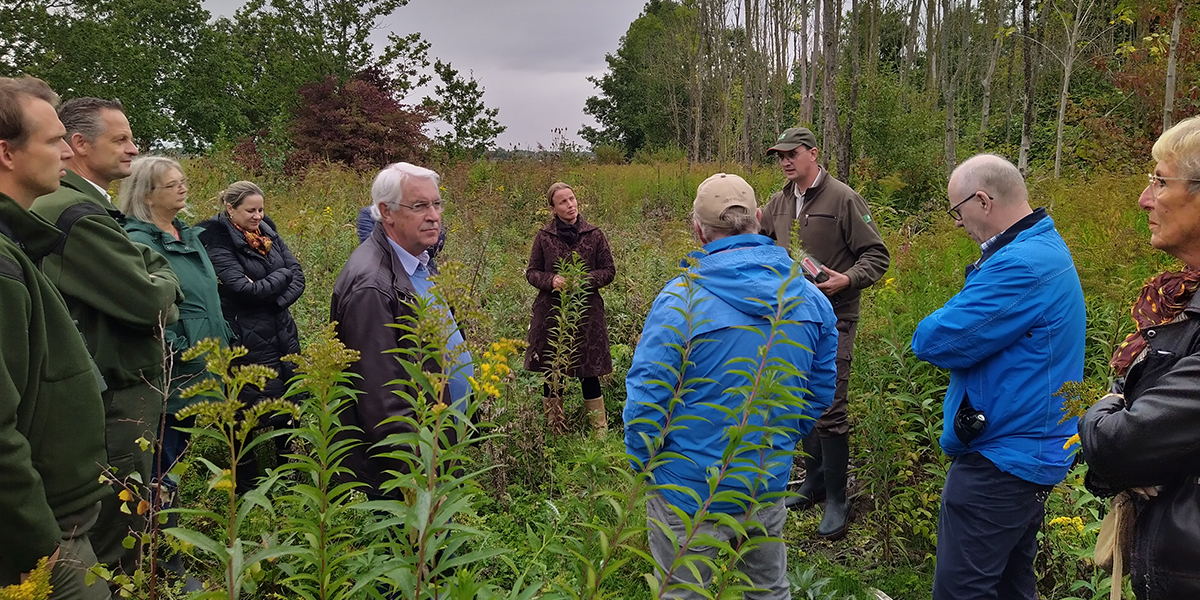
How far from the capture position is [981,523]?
234 cm

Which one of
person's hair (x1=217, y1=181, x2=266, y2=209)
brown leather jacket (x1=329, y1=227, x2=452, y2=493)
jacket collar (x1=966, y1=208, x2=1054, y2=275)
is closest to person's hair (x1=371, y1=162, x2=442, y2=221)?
brown leather jacket (x1=329, y1=227, x2=452, y2=493)

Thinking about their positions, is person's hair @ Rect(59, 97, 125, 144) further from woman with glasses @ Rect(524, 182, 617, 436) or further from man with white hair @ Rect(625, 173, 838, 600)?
woman with glasses @ Rect(524, 182, 617, 436)

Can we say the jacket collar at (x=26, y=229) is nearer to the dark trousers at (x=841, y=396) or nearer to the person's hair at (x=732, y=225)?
the person's hair at (x=732, y=225)

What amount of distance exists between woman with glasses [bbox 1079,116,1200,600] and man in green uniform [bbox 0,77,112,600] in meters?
2.28

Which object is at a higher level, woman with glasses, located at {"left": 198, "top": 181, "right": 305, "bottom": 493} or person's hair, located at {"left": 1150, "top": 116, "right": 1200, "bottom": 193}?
person's hair, located at {"left": 1150, "top": 116, "right": 1200, "bottom": 193}

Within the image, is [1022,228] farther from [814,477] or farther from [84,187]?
[84,187]

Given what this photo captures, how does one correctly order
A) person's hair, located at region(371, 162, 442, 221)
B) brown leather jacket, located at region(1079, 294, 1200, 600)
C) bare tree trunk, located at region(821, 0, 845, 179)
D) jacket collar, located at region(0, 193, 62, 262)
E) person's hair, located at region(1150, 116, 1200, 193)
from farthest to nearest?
bare tree trunk, located at region(821, 0, 845, 179) < person's hair, located at region(371, 162, 442, 221) < jacket collar, located at region(0, 193, 62, 262) < person's hair, located at region(1150, 116, 1200, 193) < brown leather jacket, located at region(1079, 294, 1200, 600)

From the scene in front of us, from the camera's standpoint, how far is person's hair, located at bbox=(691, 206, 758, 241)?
7.58ft

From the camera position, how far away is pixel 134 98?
28578 mm

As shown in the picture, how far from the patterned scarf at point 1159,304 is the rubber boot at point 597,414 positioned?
338cm

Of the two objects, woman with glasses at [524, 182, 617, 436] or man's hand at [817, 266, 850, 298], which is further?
woman with glasses at [524, 182, 617, 436]

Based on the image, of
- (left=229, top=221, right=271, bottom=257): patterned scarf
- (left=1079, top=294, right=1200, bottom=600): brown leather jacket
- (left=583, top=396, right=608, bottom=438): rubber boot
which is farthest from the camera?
(left=583, top=396, right=608, bottom=438): rubber boot

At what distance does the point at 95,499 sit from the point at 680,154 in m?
26.2

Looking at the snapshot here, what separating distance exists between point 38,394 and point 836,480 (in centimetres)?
349
